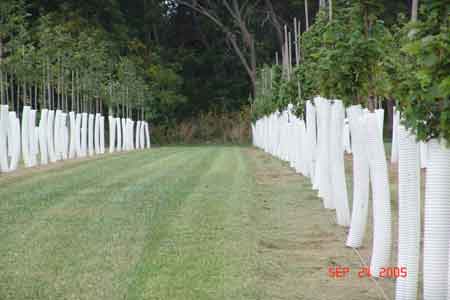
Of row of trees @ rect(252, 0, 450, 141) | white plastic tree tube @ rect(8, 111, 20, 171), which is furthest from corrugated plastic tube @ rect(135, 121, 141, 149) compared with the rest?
row of trees @ rect(252, 0, 450, 141)

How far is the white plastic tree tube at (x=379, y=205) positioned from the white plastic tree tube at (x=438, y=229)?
1379mm

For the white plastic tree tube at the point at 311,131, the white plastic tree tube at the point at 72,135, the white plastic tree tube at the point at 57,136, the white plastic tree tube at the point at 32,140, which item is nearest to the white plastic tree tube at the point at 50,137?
the white plastic tree tube at the point at 57,136

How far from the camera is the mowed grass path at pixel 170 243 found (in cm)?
705

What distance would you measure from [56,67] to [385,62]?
22.3 m

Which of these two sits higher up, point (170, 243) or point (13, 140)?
point (13, 140)

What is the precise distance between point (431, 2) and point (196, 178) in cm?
1267

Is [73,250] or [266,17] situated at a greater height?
[266,17]

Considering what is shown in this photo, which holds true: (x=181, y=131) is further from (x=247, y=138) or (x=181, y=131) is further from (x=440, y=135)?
(x=440, y=135)

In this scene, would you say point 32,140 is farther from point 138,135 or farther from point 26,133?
point 138,135

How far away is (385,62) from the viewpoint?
9.99 metres

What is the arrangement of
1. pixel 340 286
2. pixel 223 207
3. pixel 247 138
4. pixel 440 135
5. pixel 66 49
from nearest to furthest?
pixel 440 135 → pixel 340 286 → pixel 223 207 → pixel 66 49 → pixel 247 138

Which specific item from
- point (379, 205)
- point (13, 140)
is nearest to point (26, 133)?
point (13, 140)

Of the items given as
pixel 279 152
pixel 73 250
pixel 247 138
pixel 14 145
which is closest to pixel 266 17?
pixel 247 138

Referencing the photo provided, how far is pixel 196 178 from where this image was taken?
714 inches
